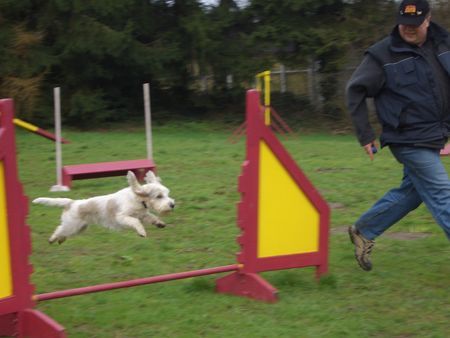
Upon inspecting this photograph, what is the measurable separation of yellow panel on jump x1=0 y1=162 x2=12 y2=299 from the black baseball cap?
2367mm

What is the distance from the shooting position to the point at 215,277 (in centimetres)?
439

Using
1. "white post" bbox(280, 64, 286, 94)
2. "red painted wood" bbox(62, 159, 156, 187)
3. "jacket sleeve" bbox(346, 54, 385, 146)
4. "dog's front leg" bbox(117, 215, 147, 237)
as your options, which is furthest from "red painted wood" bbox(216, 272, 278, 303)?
"white post" bbox(280, 64, 286, 94)

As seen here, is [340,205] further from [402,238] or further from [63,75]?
[63,75]

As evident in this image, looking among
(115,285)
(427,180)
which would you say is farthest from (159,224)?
(427,180)

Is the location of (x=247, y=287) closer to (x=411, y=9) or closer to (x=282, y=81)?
(x=411, y=9)

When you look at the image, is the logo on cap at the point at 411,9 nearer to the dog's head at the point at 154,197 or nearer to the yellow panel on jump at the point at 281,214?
the yellow panel on jump at the point at 281,214

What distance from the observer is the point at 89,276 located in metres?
4.50

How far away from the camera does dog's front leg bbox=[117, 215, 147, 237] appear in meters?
5.59

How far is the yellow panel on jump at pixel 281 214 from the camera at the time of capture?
395cm

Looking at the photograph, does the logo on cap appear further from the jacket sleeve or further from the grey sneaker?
the grey sneaker

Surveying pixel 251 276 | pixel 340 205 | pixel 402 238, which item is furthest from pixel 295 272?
pixel 340 205

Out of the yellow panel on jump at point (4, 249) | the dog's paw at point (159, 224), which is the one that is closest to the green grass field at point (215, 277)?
the dog's paw at point (159, 224)

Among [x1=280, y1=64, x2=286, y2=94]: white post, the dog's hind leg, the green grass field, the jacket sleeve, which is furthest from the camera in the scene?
[x1=280, y1=64, x2=286, y2=94]: white post

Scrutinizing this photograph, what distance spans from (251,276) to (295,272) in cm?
62
